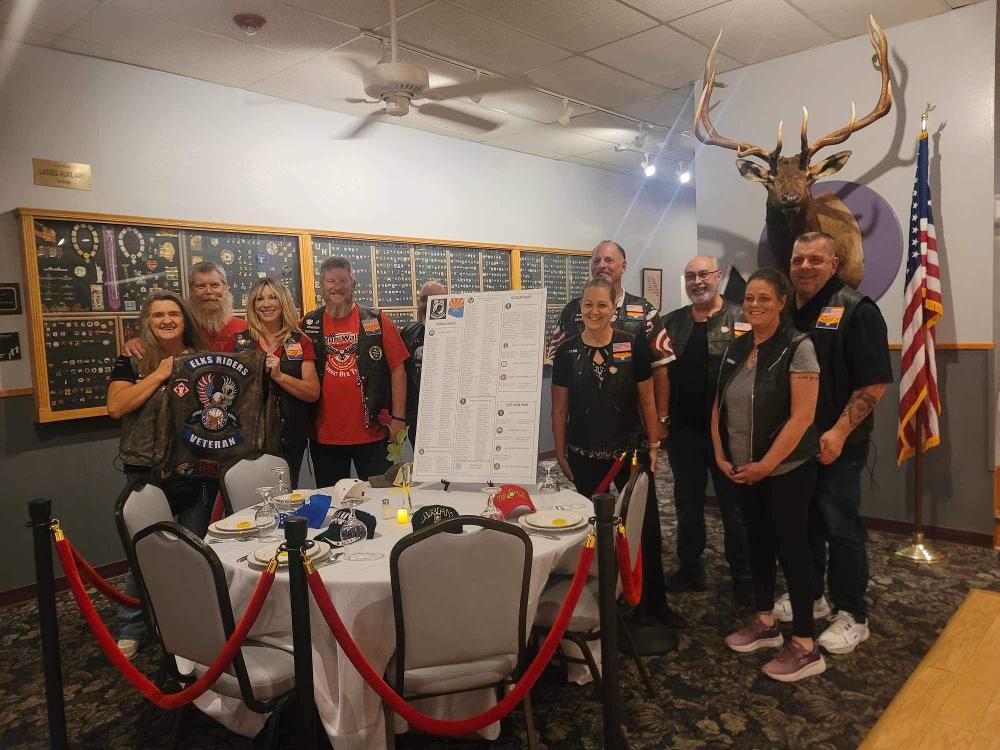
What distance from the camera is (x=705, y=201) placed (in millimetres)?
4906

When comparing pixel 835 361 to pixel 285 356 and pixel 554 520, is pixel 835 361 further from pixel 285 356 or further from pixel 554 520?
pixel 285 356

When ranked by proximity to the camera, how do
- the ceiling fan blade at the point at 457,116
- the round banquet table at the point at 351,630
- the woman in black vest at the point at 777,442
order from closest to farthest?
1. the round banquet table at the point at 351,630
2. the woman in black vest at the point at 777,442
3. the ceiling fan blade at the point at 457,116

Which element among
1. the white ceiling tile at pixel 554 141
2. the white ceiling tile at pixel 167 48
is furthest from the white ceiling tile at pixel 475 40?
the white ceiling tile at pixel 554 141

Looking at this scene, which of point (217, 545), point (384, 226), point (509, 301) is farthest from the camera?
point (384, 226)

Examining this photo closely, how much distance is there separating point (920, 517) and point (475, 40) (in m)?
4.00

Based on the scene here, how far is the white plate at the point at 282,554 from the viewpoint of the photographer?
2.02 meters

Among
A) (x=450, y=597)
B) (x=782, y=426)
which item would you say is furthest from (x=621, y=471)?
(x=450, y=597)

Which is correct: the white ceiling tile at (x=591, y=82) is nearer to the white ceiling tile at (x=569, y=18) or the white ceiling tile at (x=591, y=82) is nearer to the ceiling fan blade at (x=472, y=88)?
the white ceiling tile at (x=569, y=18)

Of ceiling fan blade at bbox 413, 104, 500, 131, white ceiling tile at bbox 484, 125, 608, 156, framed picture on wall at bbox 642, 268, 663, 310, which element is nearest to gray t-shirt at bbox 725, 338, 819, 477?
ceiling fan blade at bbox 413, 104, 500, 131

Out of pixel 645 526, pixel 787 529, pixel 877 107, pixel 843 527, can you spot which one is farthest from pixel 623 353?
pixel 877 107

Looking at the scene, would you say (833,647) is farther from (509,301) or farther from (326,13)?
(326,13)

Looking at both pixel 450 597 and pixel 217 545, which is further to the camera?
pixel 217 545

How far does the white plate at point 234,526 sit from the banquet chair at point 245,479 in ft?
1.46

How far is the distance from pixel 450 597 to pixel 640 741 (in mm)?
1020
